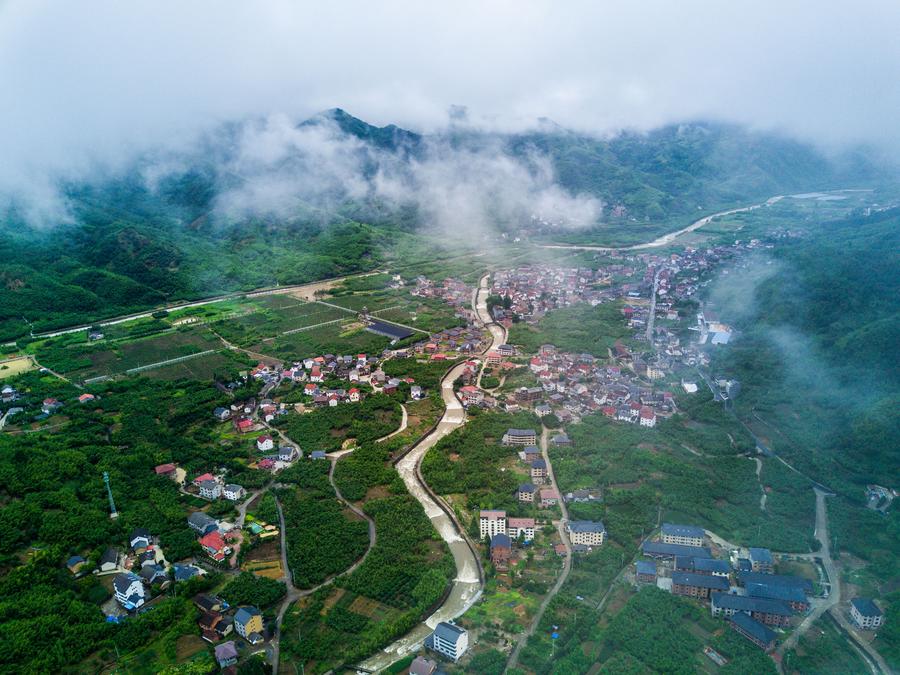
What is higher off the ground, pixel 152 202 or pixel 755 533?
pixel 152 202

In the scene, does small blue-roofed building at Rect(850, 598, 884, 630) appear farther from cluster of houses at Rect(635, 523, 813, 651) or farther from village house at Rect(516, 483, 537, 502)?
village house at Rect(516, 483, 537, 502)

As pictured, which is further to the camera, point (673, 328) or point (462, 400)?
point (673, 328)

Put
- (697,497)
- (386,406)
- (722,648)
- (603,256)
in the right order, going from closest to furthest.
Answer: (722,648), (697,497), (386,406), (603,256)

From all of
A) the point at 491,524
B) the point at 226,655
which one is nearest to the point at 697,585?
the point at 491,524

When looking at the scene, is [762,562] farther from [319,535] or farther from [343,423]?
[343,423]

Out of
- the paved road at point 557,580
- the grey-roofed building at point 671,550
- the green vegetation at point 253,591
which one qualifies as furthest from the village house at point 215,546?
the grey-roofed building at point 671,550

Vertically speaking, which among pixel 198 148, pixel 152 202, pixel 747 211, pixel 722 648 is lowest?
pixel 722 648

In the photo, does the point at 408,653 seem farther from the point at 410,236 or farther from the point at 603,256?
the point at 410,236

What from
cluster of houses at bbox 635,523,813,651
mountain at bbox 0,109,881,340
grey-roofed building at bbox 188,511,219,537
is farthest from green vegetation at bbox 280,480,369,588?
mountain at bbox 0,109,881,340

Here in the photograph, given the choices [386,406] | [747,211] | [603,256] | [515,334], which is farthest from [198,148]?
[747,211]
